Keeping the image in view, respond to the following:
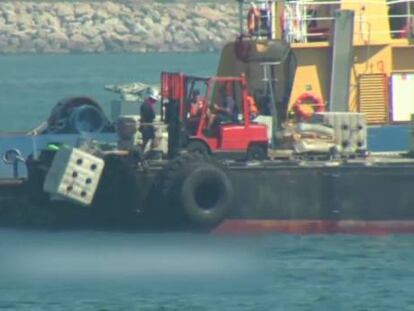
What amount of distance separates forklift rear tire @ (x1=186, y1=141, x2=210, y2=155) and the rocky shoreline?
102 meters

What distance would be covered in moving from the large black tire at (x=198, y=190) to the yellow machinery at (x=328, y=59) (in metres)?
2.40

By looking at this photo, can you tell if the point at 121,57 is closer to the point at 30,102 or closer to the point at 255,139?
the point at 30,102

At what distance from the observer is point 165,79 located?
1292 inches

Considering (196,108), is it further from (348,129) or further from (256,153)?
(348,129)

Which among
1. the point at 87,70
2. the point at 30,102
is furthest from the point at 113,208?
the point at 87,70

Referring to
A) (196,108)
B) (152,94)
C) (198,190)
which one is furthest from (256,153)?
(152,94)

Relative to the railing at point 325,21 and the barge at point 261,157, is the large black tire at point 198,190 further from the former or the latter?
the railing at point 325,21

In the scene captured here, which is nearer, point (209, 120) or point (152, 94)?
point (209, 120)

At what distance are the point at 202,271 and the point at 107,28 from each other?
108073 millimetres

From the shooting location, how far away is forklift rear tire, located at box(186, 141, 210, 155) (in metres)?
32.3

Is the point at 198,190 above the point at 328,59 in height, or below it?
below

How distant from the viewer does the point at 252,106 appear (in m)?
33.5

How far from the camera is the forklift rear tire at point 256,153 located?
32.9m

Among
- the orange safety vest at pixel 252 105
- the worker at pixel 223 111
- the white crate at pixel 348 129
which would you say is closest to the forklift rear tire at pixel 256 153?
the worker at pixel 223 111
